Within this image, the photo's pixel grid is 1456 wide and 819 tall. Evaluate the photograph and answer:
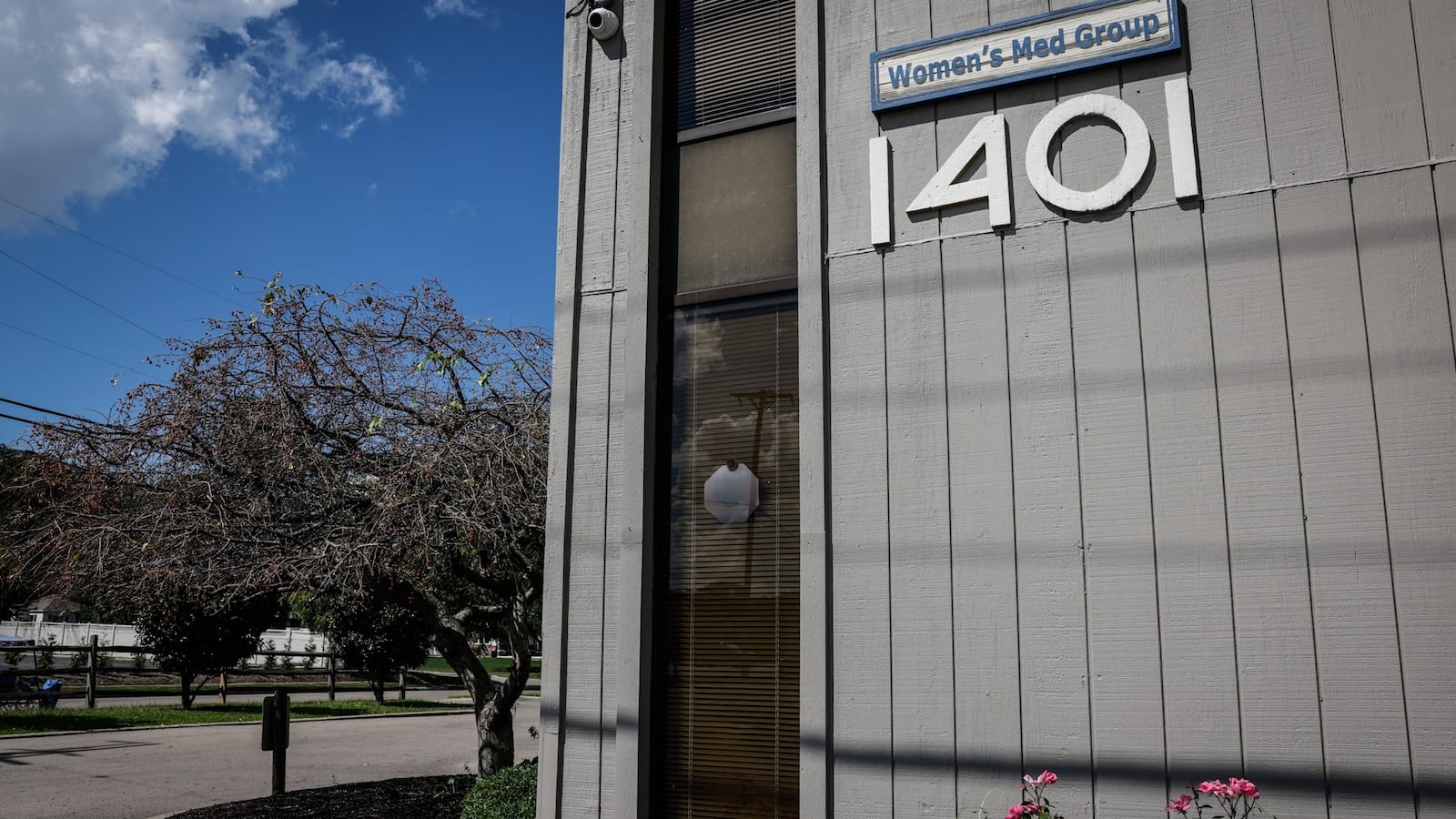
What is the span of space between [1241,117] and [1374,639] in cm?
205

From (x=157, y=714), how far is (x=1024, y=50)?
758 inches

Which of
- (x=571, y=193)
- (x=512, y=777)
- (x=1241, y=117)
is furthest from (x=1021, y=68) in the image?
(x=512, y=777)

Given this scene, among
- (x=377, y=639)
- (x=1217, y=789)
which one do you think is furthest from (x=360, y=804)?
(x=377, y=639)

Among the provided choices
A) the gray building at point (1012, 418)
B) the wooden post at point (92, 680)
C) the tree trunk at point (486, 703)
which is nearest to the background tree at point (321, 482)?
the tree trunk at point (486, 703)

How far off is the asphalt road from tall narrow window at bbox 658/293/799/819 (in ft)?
15.8

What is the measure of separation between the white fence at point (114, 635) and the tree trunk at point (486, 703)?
27.6 metres

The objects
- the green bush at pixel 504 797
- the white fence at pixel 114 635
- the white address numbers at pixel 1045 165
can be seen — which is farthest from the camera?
the white fence at pixel 114 635

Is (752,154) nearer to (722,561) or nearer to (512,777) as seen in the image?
(722,561)

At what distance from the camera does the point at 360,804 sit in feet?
31.2

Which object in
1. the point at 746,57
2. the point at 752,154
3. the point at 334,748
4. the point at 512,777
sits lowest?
the point at 334,748

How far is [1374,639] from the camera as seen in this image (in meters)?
3.49

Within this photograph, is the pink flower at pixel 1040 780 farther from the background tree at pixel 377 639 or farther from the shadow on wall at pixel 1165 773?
the background tree at pixel 377 639

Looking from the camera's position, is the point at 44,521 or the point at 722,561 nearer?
the point at 722,561

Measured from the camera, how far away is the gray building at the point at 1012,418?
3613 mm
